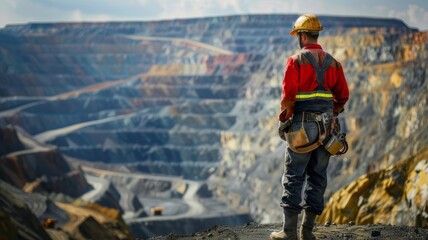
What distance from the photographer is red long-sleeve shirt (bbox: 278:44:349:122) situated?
968 cm

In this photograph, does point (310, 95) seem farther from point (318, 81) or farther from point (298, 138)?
point (298, 138)

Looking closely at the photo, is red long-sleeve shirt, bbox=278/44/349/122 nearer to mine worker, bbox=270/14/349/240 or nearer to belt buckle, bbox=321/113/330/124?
mine worker, bbox=270/14/349/240

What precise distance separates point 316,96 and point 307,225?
1.90 m

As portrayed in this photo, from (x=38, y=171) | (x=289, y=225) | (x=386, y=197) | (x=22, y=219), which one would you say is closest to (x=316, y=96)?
(x=289, y=225)

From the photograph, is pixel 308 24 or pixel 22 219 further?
pixel 22 219

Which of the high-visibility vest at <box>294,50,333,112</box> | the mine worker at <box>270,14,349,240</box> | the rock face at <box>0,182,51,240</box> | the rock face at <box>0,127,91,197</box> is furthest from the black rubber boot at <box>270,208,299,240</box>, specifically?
the rock face at <box>0,127,91,197</box>

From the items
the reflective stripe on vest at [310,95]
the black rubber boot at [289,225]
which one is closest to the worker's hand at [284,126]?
the reflective stripe on vest at [310,95]

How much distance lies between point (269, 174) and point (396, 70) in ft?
64.7

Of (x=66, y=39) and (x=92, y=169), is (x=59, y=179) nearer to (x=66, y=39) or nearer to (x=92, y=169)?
(x=92, y=169)

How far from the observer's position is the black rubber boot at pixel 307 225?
1018cm

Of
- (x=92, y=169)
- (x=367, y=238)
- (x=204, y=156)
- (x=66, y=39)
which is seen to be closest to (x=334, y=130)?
(x=367, y=238)

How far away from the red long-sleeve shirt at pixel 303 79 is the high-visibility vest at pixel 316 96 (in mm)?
50

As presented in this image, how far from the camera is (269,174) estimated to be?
284 feet

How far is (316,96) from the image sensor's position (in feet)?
32.5
